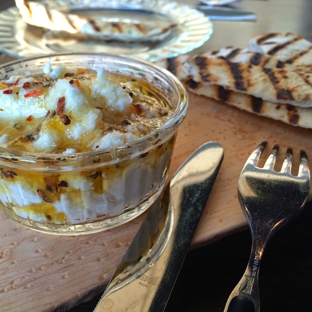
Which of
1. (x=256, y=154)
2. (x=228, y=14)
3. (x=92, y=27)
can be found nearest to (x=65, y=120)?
(x=256, y=154)

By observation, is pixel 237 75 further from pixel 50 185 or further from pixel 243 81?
pixel 50 185

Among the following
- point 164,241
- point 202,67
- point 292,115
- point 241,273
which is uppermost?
point 202,67

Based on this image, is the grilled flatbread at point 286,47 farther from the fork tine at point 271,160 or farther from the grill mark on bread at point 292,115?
the fork tine at point 271,160

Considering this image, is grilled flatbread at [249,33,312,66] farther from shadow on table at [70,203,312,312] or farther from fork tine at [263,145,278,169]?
shadow on table at [70,203,312,312]

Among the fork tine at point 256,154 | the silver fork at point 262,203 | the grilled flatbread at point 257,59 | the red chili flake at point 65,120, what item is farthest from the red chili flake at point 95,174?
the grilled flatbread at point 257,59

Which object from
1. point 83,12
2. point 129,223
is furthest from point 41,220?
point 83,12

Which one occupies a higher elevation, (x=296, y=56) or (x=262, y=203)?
(x=296, y=56)

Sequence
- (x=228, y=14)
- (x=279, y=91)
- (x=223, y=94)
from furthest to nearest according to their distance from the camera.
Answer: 1. (x=228, y=14)
2. (x=223, y=94)
3. (x=279, y=91)
